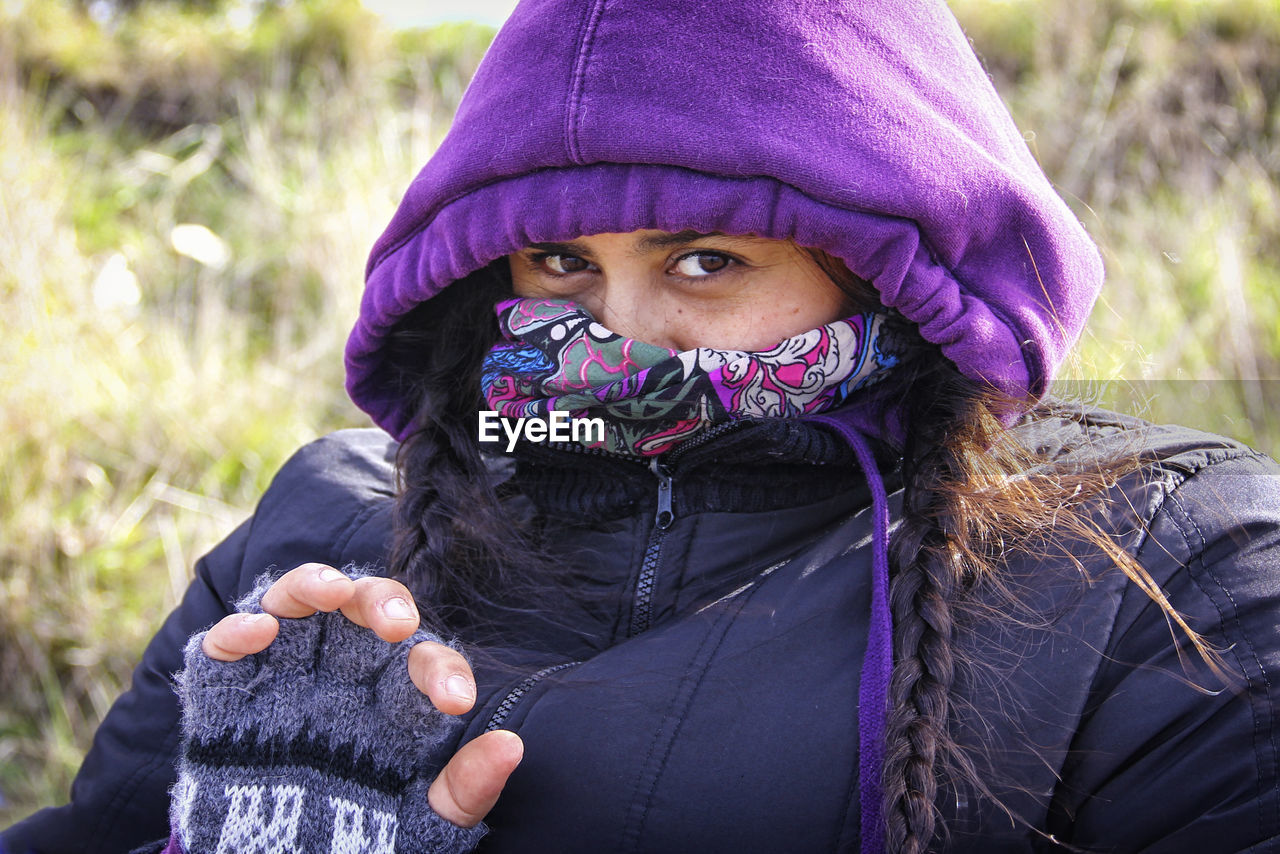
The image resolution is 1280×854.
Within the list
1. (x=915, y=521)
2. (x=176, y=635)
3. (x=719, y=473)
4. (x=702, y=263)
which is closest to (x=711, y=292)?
(x=702, y=263)

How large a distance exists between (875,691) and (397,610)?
61 cm

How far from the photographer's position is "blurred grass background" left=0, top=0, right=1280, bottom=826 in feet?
9.95

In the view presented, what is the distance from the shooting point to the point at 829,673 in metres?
1.34

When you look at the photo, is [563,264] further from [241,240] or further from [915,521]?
[241,240]

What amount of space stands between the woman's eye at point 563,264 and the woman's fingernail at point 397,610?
26.7 inches

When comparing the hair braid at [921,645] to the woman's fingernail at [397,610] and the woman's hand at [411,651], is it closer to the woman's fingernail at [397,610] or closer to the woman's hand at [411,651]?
the woman's hand at [411,651]

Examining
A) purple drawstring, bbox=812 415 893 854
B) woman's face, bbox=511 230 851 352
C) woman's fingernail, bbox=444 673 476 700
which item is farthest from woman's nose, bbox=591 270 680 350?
woman's fingernail, bbox=444 673 476 700

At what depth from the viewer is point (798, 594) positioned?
144 centimetres

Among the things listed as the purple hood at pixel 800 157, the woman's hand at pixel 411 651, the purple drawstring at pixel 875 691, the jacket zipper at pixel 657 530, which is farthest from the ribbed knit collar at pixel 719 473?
the woman's hand at pixel 411 651

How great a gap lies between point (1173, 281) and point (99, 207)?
16.4 feet

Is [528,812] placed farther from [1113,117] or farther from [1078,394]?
[1113,117]

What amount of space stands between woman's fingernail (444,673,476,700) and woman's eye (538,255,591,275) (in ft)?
2.42

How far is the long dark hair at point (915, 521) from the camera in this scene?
125 cm

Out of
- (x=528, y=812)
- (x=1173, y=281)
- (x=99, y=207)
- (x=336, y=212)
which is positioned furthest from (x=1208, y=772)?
(x=99, y=207)
